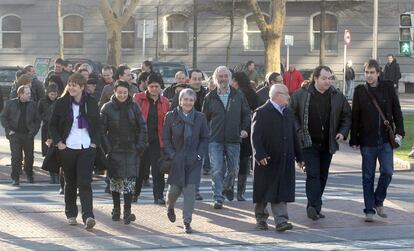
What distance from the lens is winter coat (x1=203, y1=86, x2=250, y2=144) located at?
13898 millimetres

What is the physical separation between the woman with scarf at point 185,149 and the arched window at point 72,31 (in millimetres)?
43230

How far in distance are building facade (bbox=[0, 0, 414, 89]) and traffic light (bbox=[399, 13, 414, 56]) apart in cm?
2483

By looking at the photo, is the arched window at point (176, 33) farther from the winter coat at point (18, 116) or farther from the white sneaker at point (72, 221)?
the white sneaker at point (72, 221)

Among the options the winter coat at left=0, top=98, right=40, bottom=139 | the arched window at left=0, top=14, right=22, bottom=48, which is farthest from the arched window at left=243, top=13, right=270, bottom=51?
the winter coat at left=0, top=98, right=40, bottom=139

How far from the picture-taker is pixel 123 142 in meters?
12.4

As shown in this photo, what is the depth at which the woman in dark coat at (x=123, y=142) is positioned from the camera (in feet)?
40.6

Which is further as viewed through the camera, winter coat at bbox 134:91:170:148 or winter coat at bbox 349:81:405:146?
winter coat at bbox 134:91:170:148

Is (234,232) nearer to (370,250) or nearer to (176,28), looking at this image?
(370,250)

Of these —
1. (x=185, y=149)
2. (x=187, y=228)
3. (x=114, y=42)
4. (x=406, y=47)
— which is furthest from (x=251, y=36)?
(x=187, y=228)

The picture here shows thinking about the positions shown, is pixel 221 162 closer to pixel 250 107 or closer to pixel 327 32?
pixel 250 107

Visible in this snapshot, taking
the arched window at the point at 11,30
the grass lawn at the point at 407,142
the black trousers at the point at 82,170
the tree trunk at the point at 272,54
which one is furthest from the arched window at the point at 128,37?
the black trousers at the point at 82,170

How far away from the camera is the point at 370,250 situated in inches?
428

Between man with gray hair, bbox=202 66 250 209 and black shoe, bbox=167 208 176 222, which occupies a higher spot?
man with gray hair, bbox=202 66 250 209

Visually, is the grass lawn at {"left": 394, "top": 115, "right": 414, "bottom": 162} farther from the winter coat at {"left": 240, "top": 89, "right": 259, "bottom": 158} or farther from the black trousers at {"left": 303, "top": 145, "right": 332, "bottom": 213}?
the black trousers at {"left": 303, "top": 145, "right": 332, "bottom": 213}
